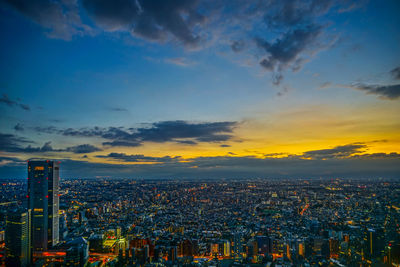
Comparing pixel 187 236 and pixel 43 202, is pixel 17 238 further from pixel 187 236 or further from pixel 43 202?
pixel 187 236

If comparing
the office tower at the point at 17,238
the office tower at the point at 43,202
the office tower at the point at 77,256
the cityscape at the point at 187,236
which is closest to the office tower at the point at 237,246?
the cityscape at the point at 187,236

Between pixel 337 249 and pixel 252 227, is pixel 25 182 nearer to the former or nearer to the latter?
pixel 252 227

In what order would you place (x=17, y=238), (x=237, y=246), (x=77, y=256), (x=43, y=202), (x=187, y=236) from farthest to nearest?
(x=187, y=236), (x=43, y=202), (x=237, y=246), (x=17, y=238), (x=77, y=256)

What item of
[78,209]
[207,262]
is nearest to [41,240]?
[207,262]

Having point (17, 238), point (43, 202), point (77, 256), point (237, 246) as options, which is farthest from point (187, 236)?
point (17, 238)

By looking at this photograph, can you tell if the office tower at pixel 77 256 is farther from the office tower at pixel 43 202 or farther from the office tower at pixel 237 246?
the office tower at pixel 237 246
